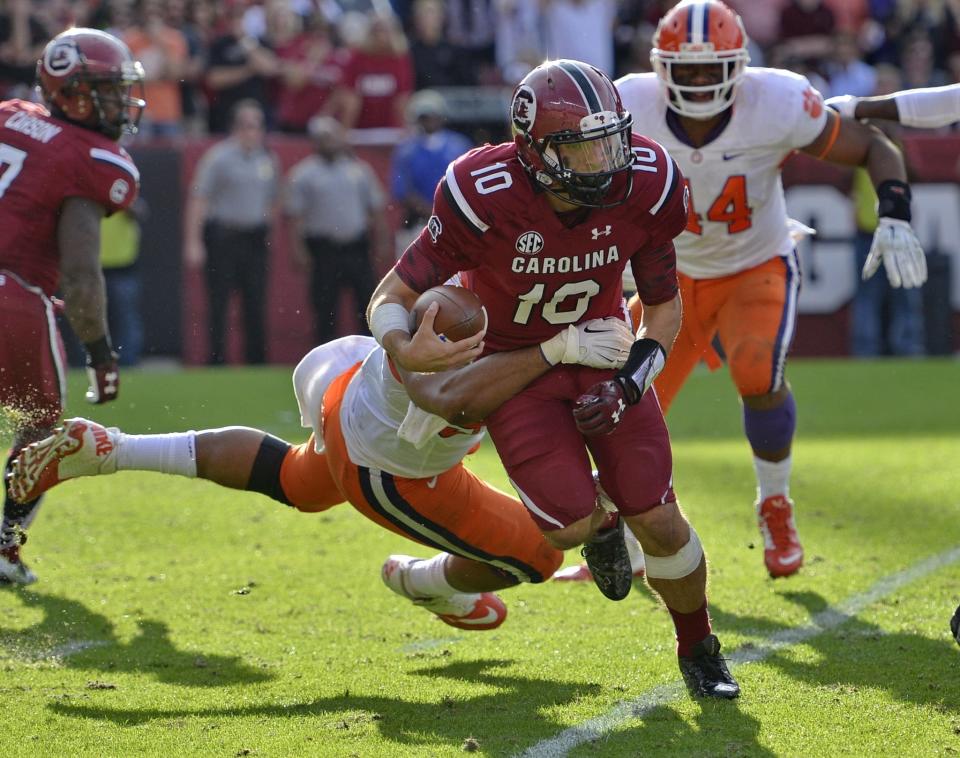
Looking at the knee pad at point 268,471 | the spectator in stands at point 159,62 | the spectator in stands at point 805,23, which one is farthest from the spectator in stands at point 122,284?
the knee pad at point 268,471

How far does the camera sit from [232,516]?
660 cm

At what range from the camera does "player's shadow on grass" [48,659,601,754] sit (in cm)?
372

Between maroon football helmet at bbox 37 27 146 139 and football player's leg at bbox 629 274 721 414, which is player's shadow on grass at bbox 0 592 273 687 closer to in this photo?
maroon football helmet at bbox 37 27 146 139

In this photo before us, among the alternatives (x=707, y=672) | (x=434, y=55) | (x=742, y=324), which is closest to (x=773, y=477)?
(x=742, y=324)

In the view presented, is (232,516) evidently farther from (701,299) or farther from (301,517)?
(701,299)

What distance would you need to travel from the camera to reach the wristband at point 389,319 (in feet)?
12.6

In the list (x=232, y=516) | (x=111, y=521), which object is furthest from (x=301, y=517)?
(x=111, y=521)

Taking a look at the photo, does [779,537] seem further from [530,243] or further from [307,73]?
[307,73]

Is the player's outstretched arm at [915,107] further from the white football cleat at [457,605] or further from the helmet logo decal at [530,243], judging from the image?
the white football cleat at [457,605]

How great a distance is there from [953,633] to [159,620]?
2.46 m

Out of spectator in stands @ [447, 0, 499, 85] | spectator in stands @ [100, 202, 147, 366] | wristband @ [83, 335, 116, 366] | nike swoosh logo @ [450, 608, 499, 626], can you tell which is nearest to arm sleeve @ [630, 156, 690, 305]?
nike swoosh logo @ [450, 608, 499, 626]

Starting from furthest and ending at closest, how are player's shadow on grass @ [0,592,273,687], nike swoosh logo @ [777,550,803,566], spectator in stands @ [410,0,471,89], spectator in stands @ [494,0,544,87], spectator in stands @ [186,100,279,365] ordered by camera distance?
spectator in stands @ [410,0,471,89] → spectator in stands @ [494,0,544,87] → spectator in stands @ [186,100,279,365] → nike swoosh logo @ [777,550,803,566] → player's shadow on grass @ [0,592,273,687]

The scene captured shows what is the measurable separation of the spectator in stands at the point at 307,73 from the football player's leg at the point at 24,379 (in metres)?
7.08

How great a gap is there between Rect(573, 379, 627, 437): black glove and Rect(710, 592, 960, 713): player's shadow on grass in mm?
898
